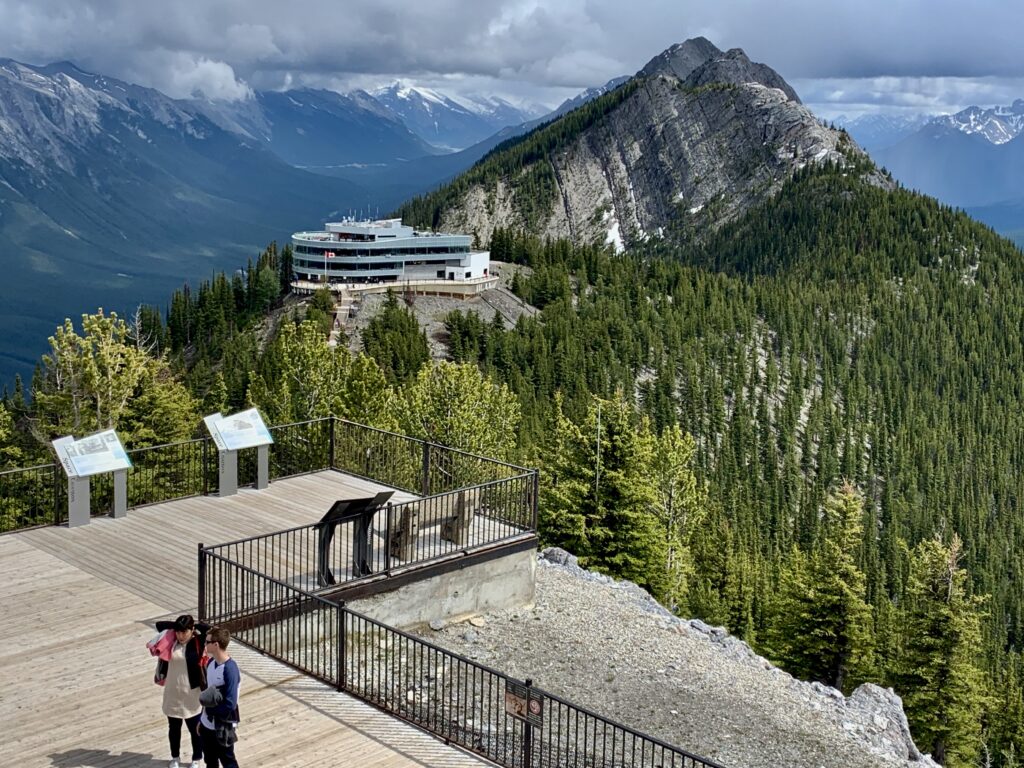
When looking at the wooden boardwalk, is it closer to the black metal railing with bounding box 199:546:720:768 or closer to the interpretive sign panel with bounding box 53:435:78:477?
the black metal railing with bounding box 199:546:720:768

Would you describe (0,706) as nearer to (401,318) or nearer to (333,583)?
(333,583)

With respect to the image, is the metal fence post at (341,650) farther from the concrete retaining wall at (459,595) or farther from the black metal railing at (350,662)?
the concrete retaining wall at (459,595)

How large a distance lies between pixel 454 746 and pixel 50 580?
31.7 feet

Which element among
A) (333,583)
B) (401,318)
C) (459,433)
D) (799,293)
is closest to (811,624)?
(459,433)

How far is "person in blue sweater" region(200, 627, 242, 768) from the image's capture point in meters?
13.3

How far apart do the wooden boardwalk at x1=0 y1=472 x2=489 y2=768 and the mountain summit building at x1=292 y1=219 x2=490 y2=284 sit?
434 ft

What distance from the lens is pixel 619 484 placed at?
4769 centimetres

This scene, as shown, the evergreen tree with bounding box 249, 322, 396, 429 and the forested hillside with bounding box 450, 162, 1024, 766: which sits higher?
the evergreen tree with bounding box 249, 322, 396, 429

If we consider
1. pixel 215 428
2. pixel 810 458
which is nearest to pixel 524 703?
pixel 215 428

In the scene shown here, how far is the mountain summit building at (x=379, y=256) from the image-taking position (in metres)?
155

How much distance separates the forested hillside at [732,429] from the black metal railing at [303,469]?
254 inches

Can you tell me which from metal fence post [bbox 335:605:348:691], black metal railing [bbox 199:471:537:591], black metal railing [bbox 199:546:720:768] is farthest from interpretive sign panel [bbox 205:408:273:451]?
metal fence post [bbox 335:605:348:691]

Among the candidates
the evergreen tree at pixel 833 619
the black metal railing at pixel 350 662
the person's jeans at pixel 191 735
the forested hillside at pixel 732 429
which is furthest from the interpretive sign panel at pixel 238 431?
the evergreen tree at pixel 833 619

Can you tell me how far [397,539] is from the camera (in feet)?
73.4
